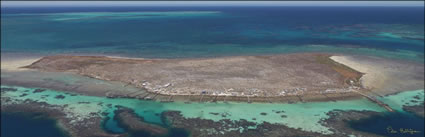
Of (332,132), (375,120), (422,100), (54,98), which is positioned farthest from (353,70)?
(54,98)

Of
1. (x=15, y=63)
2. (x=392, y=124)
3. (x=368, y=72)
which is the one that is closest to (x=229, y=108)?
(x=392, y=124)

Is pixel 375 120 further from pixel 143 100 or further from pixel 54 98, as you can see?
pixel 54 98

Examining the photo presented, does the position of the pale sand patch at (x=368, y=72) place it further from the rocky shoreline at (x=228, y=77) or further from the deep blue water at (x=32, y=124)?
the deep blue water at (x=32, y=124)

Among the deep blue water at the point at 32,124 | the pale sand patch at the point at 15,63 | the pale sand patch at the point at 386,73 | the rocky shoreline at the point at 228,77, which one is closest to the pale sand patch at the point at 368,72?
the pale sand patch at the point at 386,73

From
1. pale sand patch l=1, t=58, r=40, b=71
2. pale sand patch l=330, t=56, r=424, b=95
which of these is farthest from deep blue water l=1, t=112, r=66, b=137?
pale sand patch l=330, t=56, r=424, b=95

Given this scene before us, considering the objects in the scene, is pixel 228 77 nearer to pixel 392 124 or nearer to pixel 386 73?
pixel 392 124
